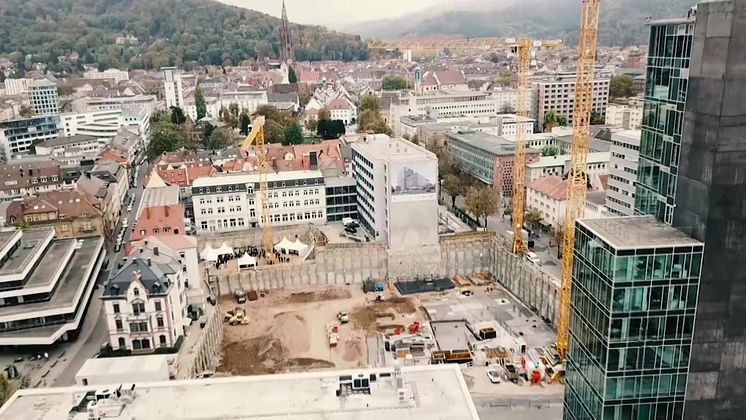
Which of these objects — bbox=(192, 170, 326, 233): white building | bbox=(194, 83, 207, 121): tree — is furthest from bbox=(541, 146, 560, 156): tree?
bbox=(194, 83, 207, 121): tree

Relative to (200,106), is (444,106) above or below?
below

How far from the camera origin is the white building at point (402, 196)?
240ft

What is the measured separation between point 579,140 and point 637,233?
26.6m

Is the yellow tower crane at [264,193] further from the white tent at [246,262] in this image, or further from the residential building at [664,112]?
the residential building at [664,112]

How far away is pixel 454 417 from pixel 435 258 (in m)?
45.4

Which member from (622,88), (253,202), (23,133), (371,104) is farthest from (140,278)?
(622,88)

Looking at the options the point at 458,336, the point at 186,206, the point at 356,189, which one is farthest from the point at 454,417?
the point at 186,206

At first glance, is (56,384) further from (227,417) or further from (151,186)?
(151,186)

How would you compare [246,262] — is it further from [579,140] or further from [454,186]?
[579,140]

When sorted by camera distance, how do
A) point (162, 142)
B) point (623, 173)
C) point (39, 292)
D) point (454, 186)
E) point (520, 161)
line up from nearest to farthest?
point (39, 292) < point (623, 173) < point (520, 161) < point (454, 186) < point (162, 142)

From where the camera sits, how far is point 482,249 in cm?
7850

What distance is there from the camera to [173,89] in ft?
618

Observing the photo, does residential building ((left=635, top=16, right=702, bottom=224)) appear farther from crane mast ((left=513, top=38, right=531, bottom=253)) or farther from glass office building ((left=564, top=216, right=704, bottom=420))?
crane mast ((left=513, top=38, right=531, bottom=253))

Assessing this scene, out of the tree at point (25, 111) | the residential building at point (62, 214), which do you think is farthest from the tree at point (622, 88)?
the tree at point (25, 111)
